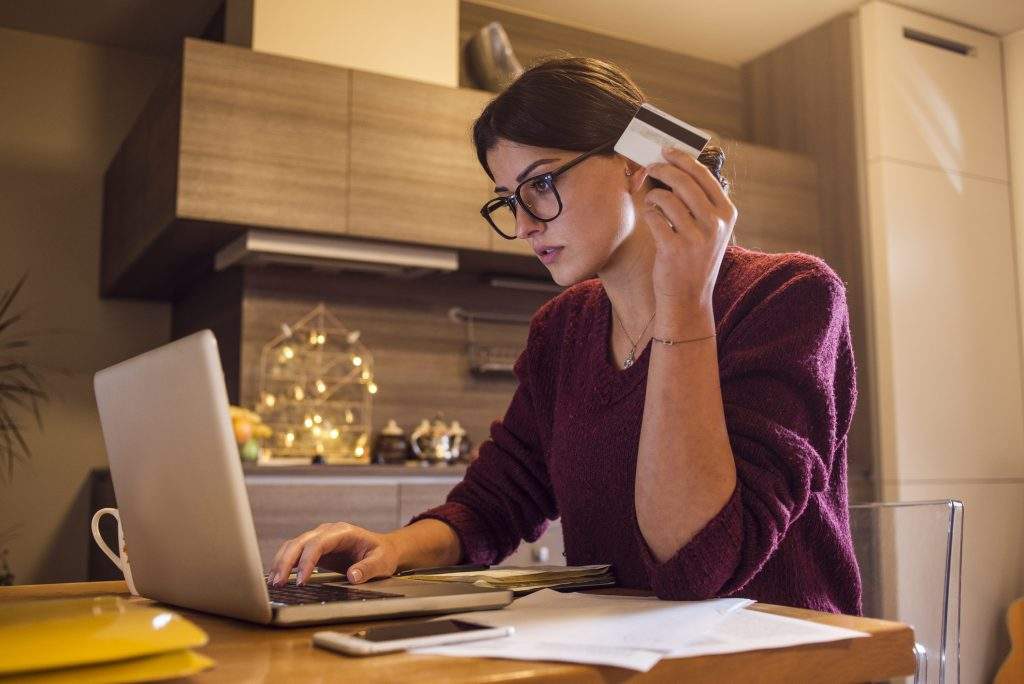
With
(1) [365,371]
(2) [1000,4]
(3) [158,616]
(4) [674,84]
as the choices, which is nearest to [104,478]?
(1) [365,371]

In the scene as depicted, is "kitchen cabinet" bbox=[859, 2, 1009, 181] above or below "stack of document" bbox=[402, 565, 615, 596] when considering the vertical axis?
above

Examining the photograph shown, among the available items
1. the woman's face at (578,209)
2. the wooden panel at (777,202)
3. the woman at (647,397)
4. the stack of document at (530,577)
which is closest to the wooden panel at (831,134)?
the wooden panel at (777,202)

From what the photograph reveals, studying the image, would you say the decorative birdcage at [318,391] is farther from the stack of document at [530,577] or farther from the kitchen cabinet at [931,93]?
the stack of document at [530,577]

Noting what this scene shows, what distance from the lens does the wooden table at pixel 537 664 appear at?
0.68 m

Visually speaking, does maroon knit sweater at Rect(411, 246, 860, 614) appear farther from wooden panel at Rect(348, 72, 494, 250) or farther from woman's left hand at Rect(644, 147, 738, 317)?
wooden panel at Rect(348, 72, 494, 250)

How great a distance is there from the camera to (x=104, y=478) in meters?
3.46

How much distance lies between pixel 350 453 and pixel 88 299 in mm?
1410

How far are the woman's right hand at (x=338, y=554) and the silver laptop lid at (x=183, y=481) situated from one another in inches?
6.1

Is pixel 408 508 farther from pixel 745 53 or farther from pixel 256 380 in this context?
pixel 745 53

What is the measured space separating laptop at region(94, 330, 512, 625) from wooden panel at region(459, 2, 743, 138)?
3.25 meters

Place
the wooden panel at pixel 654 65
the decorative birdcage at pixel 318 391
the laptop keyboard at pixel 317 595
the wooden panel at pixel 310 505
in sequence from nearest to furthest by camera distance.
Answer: the laptop keyboard at pixel 317 595 < the wooden panel at pixel 310 505 < the decorative birdcage at pixel 318 391 < the wooden panel at pixel 654 65

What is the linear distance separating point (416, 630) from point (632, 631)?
0.54 feet

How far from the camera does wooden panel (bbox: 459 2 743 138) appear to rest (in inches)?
163

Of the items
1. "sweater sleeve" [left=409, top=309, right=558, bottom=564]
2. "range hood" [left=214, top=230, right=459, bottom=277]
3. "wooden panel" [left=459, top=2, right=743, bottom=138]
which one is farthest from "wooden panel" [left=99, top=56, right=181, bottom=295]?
"sweater sleeve" [left=409, top=309, right=558, bottom=564]
